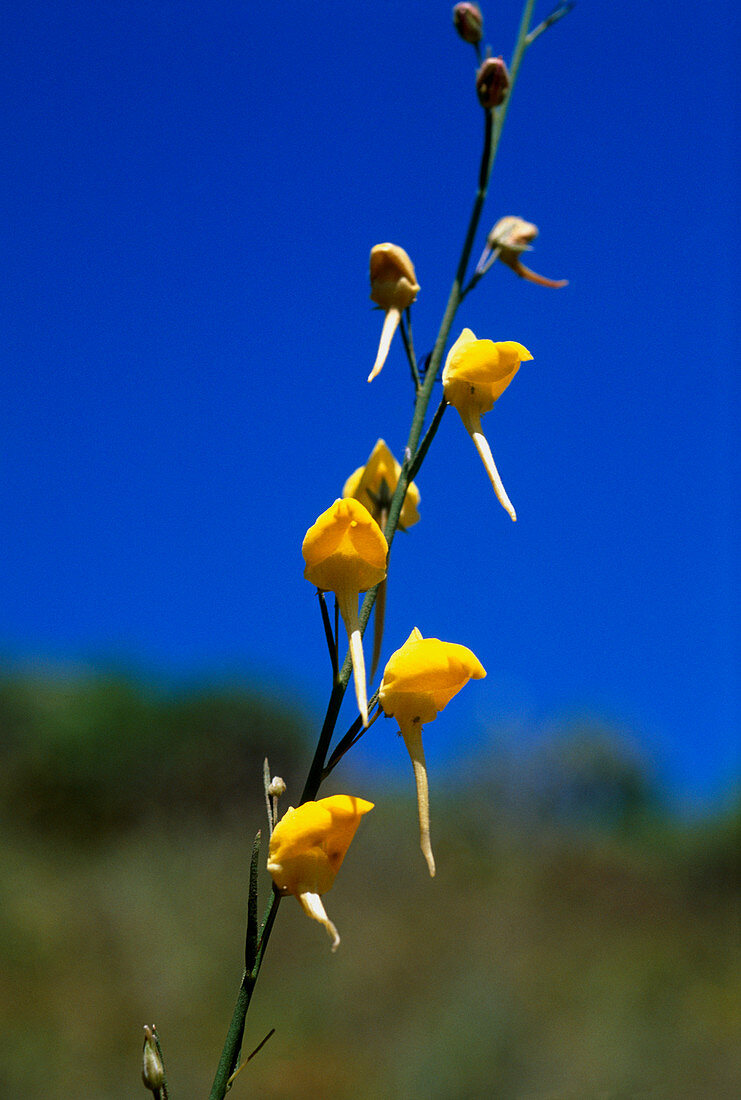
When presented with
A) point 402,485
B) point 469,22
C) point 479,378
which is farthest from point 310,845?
point 469,22

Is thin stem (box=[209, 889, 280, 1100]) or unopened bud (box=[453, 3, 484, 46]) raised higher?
unopened bud (box=[453, 3, 484, 46])

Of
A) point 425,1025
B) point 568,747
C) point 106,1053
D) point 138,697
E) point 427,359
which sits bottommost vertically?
point 106,1053

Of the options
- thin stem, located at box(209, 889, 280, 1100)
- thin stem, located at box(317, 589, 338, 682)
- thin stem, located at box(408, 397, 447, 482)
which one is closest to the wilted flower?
thin stem, located at box(408, 397, 447, 482)

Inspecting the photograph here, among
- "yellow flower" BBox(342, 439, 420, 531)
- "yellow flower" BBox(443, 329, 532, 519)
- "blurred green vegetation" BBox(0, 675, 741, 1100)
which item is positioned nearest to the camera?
"yellow flower" BBox(443, 329, 532, 519)

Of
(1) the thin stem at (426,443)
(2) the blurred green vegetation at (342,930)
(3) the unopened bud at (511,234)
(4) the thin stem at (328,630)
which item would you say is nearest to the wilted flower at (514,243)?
(3) the unopened bud at (511,234)

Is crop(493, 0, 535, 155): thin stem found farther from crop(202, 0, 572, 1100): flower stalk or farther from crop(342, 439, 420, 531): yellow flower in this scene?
crop(342, 439, 420, 531): yellow flower

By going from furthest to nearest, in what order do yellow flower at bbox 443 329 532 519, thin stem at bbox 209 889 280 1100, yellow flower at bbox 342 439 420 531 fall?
yellow flower at bbox 342 439 420 531, yellow flower at bbox 443 329 532 519, thin stem at bbox 209 889 280 1100

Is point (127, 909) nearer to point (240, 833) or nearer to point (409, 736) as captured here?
point (240, 833)

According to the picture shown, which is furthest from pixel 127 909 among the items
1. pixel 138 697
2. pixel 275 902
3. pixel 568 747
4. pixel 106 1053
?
pixel 568 747
